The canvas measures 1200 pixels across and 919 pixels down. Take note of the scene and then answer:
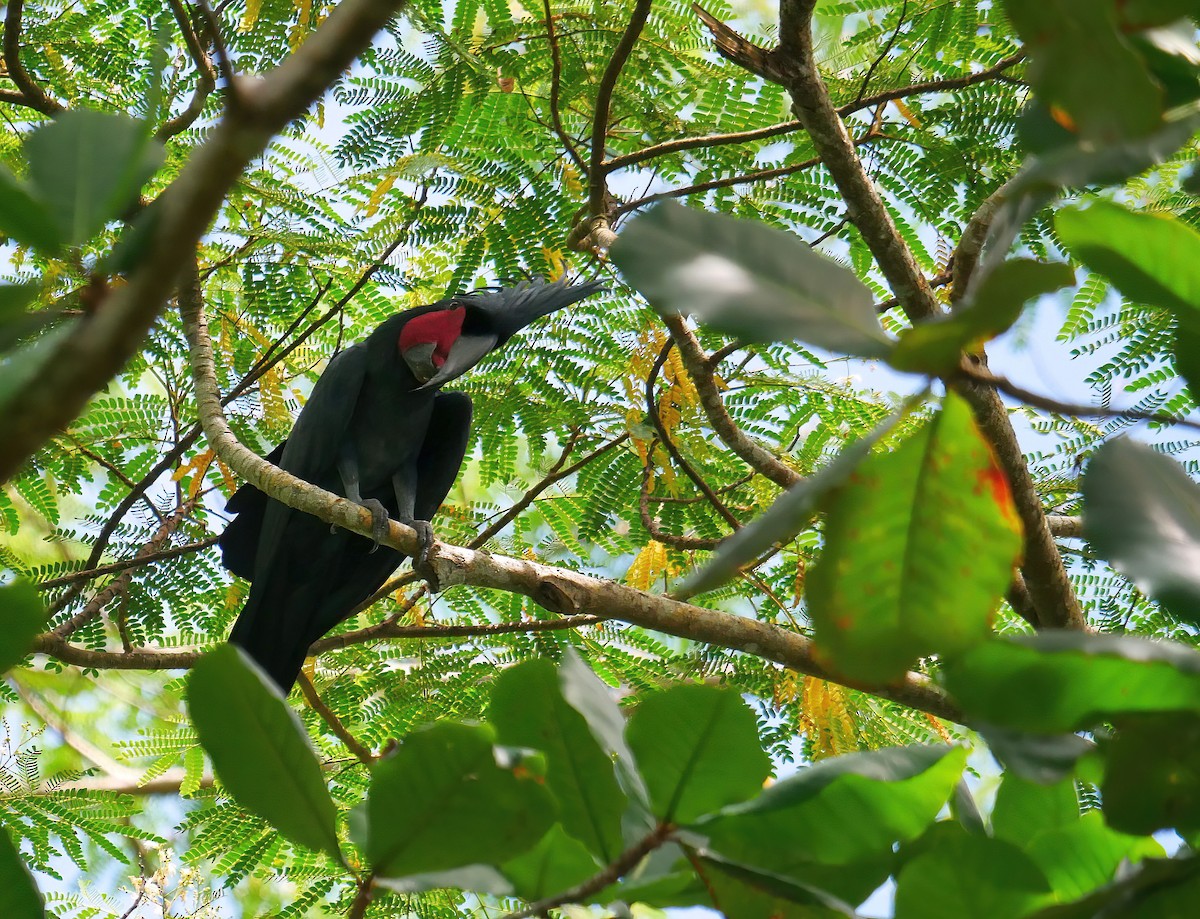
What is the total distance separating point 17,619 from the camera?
0.75 metres

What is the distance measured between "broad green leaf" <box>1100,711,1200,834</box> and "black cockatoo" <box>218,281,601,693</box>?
10.2 ft

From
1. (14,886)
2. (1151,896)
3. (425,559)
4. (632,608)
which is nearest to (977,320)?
(1151,896)

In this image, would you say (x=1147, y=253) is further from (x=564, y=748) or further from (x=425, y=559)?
(x=425, y=559)

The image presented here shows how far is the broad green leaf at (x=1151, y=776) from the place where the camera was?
0.63 m

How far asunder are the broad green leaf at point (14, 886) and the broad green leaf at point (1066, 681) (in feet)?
2.16

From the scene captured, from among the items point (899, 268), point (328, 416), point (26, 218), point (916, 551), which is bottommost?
point (916, 551)

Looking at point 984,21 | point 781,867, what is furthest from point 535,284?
point 781,867

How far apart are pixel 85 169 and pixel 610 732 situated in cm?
53

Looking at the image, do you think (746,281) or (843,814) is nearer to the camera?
(746,281)

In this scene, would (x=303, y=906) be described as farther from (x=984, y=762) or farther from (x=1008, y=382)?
(x=984, y=762)

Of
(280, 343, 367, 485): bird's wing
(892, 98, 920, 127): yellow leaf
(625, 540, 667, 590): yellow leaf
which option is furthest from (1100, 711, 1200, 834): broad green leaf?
(280, 343, 367, 485): bird's wing

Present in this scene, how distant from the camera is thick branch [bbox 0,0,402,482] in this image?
1.65 feet

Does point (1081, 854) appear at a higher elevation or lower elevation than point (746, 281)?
lower

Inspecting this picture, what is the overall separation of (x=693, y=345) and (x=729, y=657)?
3.23ft
